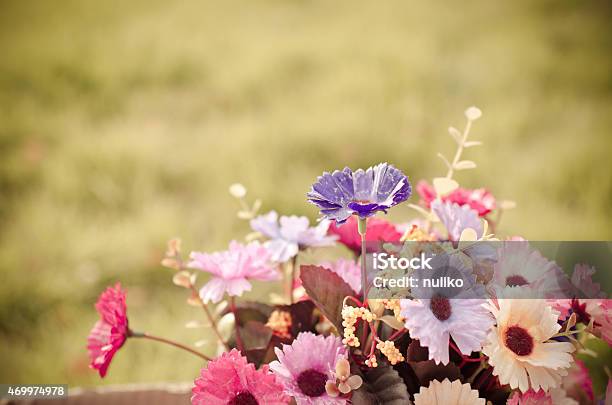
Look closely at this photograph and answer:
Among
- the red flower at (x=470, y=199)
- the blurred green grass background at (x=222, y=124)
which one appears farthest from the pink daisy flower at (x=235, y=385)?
the blurred green grass background at (x=222, y=124)

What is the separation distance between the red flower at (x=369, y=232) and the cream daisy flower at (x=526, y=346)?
13cm

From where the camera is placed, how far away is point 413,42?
2096 millimetres

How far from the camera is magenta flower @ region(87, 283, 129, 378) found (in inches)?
→ 18.1

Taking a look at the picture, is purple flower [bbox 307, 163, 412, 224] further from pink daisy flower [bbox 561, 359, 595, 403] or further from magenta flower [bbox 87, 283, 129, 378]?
pink daisy flower [bbox 561, 359, 595, 403]

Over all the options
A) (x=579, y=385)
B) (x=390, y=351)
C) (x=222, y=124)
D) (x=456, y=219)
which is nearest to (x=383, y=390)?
(x=390, y=351)

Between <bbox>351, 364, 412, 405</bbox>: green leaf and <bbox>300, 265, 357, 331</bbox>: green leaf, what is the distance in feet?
0.14

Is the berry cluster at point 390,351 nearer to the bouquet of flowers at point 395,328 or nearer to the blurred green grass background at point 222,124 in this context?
the bouquet of flowers at point 395,328

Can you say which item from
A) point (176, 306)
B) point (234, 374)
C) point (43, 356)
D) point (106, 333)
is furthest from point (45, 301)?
point (234, 374)

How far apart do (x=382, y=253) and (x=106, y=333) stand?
0.71ft

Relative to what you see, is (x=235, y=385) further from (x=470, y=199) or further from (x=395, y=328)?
(x=470, y=199)

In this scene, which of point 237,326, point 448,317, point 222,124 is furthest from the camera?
point 222,124

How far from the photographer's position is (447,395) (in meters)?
0.40

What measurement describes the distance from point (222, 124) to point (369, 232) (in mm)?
1410

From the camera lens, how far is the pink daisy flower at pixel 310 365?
407 millimetres
